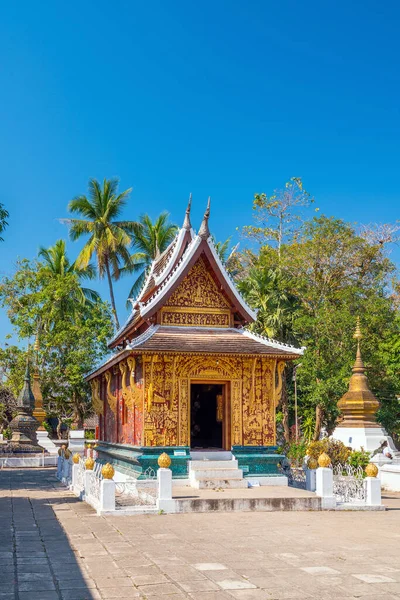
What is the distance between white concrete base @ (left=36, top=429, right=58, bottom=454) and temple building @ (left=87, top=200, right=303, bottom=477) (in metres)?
12.0

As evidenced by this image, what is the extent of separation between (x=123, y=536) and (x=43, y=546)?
1195mm

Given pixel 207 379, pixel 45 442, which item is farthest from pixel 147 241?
pixel 207 379

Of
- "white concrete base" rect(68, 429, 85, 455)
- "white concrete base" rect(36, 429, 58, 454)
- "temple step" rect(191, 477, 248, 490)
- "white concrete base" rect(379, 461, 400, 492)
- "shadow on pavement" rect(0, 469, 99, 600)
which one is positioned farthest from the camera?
"white concrete base" rect(36, 429, 58, 454)

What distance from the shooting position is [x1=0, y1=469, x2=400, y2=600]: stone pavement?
654 centimetres

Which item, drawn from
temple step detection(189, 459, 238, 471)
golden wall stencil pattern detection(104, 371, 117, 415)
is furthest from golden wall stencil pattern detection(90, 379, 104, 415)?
temple step detection(189, 459, 238, 471)

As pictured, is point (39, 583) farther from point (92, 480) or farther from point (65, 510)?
point (92, 480)

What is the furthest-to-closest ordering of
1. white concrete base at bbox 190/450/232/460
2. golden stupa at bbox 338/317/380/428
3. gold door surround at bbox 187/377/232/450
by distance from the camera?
golden stupa at bbox 338/317/380/428 → gold door surround at bbox 187/377/232/450 → white concrete base at bbox 190/450/232/460

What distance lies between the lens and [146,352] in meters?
14.4

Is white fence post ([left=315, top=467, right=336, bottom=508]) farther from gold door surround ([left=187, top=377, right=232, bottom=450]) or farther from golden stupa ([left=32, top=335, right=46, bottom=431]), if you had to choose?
golden stupa ([left=32, top=335, right=46, bottom=431])

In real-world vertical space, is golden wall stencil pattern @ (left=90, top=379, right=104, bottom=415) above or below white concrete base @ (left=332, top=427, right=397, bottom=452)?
above

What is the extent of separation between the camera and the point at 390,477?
1833cm

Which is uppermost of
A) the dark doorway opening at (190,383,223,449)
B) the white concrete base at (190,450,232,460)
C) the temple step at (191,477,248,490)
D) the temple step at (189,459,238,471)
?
the dark doorway opening at (190,383,223,449)

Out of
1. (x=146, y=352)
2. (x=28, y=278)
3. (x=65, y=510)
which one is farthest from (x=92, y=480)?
(x=28, y=278)

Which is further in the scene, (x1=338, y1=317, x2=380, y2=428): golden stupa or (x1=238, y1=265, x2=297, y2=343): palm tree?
Answer: (x1=238, y1=265, x2=297, y2=343): palm tree
